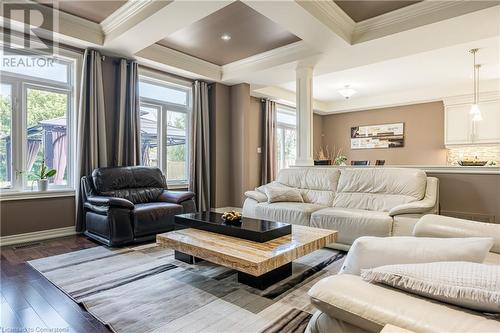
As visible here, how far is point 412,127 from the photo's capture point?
752cm

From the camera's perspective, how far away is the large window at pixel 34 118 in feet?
12.2

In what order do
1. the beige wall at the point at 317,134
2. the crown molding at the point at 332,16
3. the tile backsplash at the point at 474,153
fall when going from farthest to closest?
the beige wall at the point at 317,134 < the tile backsplash at the point at 474,153 < the crown molding at the point at 332,16

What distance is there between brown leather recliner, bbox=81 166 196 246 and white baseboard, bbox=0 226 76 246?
412 mm

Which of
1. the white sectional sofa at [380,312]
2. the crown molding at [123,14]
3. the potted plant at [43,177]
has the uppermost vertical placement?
the crown molding at [123,14]

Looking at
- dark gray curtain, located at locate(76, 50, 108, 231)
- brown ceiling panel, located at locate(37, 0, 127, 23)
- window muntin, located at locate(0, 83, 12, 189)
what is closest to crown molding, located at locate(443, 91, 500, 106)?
brown ceiling panel, located at locate(37, 0, 127, 23)

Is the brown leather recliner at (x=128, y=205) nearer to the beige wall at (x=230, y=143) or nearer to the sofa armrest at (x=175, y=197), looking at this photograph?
the sofa armrest at (x=175, y=197)

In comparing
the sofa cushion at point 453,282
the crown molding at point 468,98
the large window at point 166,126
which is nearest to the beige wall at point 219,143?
the large window at point 166,126

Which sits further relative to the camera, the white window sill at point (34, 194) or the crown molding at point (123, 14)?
the white window sill at point (34, 194)

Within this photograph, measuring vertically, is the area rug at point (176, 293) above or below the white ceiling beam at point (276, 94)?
below

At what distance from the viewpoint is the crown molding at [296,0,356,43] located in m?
3.26

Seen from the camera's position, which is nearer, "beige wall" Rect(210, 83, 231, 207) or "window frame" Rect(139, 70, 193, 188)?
"window frame" Rect(139, 70, 193, 188)

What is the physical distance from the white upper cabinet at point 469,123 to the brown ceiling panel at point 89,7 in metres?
7.11

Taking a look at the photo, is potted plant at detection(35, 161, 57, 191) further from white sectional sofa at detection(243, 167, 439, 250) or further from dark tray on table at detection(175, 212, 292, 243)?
white sectional sofa at detection(243, 167, 439, 250)

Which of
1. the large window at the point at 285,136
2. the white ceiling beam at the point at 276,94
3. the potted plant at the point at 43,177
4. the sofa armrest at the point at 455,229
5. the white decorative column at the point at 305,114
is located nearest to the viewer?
the sofa armrest at the point at 455,229
